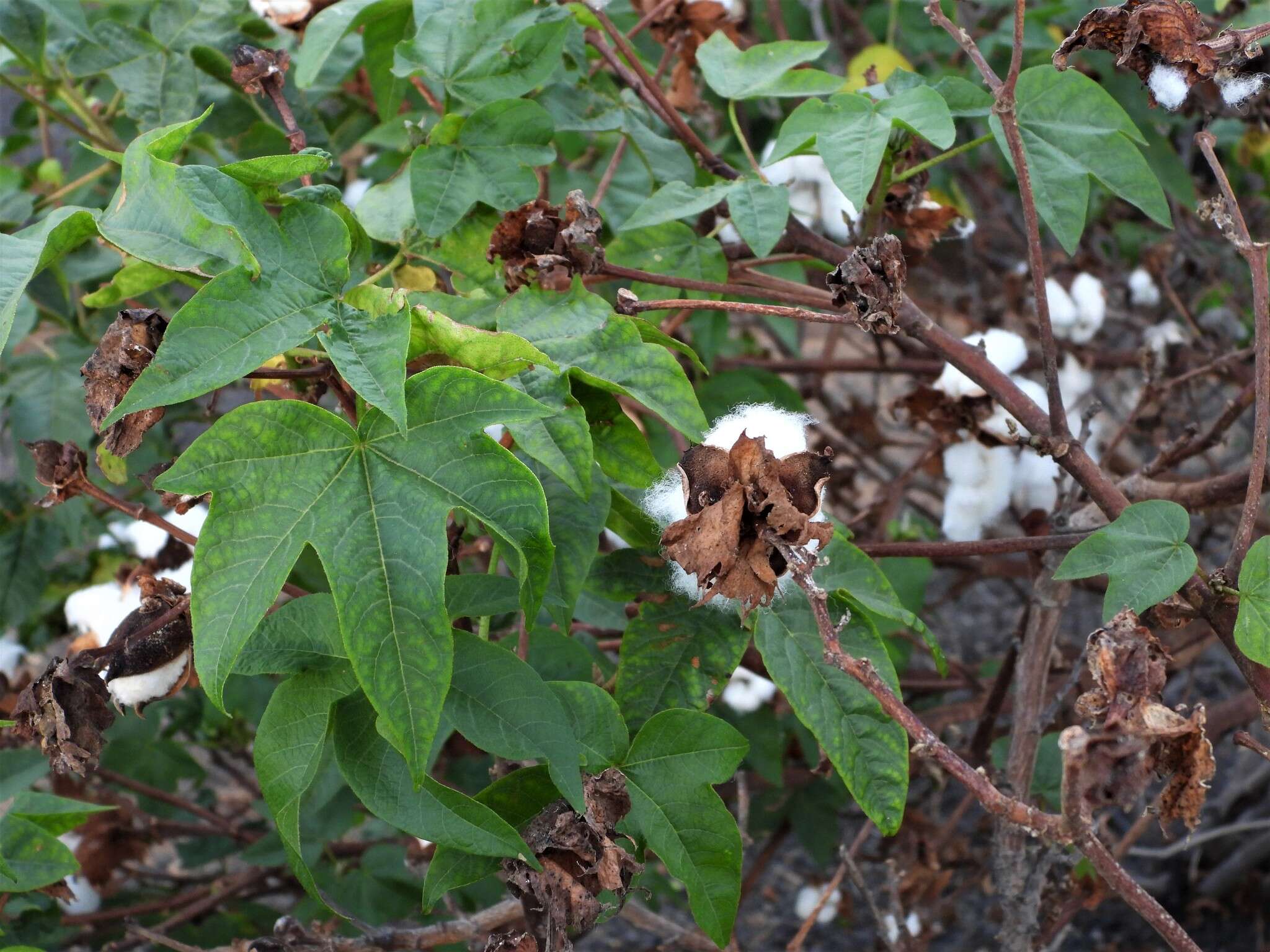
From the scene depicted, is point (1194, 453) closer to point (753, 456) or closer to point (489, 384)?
point (753, 456)

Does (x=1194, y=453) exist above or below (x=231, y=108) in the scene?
below

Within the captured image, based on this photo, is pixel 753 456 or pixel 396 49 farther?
pixel 396 49

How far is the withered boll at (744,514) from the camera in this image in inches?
30.9

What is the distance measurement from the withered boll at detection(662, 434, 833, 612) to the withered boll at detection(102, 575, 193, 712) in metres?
0.40

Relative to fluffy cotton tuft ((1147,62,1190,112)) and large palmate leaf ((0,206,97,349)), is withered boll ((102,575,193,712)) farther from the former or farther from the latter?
fluffy cotton tuft ((1147,62,1190,112))

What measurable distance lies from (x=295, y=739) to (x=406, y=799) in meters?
0.10

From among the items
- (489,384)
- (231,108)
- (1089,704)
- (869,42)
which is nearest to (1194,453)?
(1089,704)

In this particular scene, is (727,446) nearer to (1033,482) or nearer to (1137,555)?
(1137,555)

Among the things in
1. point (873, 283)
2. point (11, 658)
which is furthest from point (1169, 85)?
point (11, 658)

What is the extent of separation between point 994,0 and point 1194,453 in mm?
925

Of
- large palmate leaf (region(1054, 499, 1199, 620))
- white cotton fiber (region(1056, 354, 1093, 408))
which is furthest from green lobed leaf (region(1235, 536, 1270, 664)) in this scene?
white cotton fiber (region(1056, 354, 1093, 408))

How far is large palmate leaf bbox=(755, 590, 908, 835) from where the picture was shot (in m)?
0.92

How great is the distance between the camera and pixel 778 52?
4.08 feet

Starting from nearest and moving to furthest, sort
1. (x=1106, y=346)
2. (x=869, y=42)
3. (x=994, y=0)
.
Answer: (x=994, y=0), (x=869, y=42), (x=1106, y=346)
